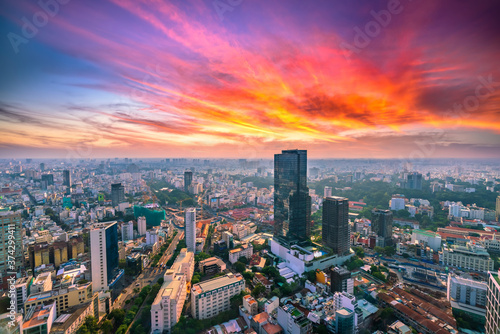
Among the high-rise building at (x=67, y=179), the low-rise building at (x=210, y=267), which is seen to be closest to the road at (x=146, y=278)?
the low-rise building at (x=210, y=267)

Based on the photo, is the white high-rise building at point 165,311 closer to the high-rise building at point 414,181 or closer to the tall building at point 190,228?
the tall building at point 190,228

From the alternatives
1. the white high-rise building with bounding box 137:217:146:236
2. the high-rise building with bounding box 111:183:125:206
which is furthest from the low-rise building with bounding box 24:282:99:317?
the high-rise building with bounding box 111:183:125:206

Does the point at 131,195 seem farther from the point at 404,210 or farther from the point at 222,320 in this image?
the point at 404,210

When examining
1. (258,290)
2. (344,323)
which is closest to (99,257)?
(258,290)

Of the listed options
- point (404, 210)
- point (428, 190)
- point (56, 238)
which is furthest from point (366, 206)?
point (56, 238)

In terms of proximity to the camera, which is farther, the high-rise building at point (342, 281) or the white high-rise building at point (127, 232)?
the white high-rise building at point (127, 232)

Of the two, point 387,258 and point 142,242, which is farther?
point 142,242

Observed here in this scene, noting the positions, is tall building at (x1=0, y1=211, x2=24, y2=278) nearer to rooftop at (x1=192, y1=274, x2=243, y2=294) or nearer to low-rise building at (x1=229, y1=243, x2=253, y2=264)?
rooftop at (x1=192, y1=274, x2=243, y2=294)
